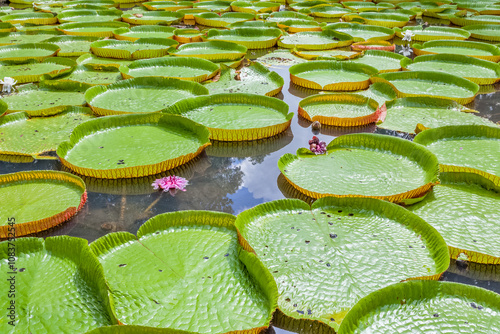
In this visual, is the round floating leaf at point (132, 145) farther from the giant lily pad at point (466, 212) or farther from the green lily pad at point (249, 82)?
the giant lily pad at point (466, 212)

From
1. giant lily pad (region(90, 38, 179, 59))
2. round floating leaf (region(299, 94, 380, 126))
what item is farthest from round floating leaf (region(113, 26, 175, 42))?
round floating leaf (region(299, 94, 380, 126))

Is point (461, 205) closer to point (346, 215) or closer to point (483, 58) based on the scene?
point (346, 215)

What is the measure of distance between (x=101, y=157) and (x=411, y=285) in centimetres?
214

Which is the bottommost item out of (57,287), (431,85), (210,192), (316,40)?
(210,192)

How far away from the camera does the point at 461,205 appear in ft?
7.50

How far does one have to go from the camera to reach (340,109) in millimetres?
3732

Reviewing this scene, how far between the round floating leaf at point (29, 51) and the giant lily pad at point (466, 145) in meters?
4.70

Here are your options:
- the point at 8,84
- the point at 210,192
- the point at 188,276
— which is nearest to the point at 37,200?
the point at 210,192

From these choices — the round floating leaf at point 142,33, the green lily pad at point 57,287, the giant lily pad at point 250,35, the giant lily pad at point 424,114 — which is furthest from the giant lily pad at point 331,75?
the green lily pad at point 57,287

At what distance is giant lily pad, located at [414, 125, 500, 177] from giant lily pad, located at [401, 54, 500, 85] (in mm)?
1700

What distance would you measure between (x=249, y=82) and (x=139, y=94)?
Result: 3.93 ft

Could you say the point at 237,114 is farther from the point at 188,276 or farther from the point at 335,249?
the point at 188,276

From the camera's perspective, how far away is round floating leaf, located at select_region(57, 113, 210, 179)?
2.67 metres

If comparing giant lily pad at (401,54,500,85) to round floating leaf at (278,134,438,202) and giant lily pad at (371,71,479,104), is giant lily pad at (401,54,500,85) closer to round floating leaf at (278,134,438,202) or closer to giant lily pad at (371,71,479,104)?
giant lily pad at (371,71,479,104)
